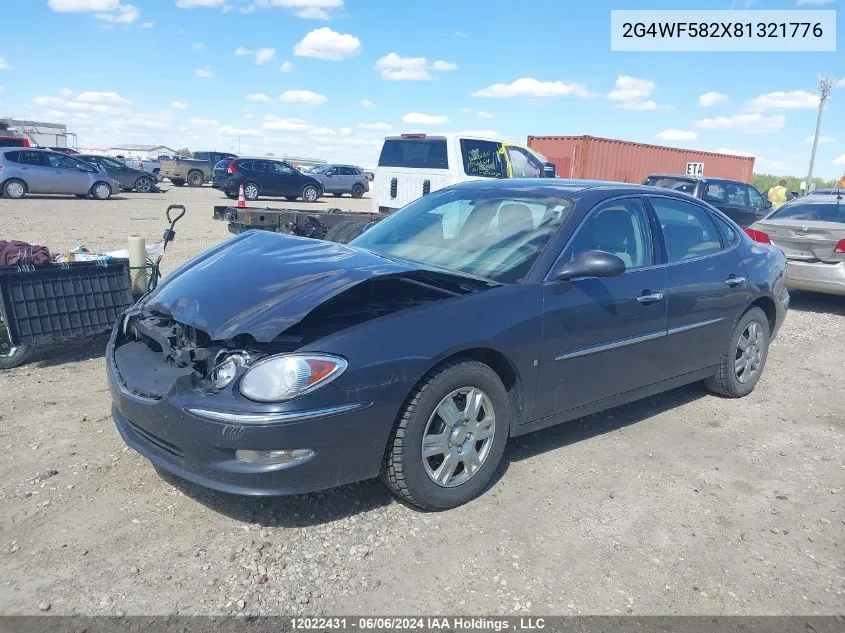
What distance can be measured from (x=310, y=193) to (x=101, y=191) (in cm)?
757

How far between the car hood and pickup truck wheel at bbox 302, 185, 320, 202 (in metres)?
22.6

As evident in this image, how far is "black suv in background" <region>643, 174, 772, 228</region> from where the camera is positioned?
42.6 ft

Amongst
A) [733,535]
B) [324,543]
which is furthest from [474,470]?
[733,535]

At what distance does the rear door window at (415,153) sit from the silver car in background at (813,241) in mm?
4805

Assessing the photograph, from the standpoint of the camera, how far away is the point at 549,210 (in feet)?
13.5

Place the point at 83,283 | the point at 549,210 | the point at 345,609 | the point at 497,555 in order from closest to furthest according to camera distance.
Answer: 1. the point at 345,609
2. the point at 497,555
3. the point at 549,210
4. the point at 83,283

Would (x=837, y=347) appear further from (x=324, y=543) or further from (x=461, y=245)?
(x=324, y=543)

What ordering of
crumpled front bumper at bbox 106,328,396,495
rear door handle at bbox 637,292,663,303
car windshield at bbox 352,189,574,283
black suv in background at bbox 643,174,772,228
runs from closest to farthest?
crumpled front bumper at bbox 106,328,396,495 → car windshield at bbox 352,189,574,283 → rear door handle at bbox 637,292,663,303 → black suv in background at bbox 643,174,772,228

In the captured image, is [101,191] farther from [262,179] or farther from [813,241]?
[813,241]

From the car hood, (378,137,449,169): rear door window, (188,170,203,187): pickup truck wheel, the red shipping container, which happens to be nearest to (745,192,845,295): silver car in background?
(378,137,449,169): rear door window

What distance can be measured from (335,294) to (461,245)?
1206 mm

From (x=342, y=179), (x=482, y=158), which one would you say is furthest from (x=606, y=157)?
(x=482, y=158)

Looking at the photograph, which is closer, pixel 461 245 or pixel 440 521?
pixel 440 521

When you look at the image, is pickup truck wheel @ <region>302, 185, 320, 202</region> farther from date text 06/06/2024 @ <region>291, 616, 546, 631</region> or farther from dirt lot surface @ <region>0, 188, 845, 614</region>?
date text 06/06/2024 @ <region>291, 616, 546, 631</region>
